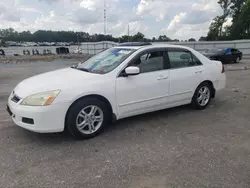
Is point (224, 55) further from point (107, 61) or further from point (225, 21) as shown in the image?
point (225, 21)

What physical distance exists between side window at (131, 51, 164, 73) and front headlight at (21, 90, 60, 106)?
156 cm

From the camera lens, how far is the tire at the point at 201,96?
17.9 ft

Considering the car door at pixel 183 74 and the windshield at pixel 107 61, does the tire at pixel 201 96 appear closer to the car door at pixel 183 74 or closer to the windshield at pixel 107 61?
the car door at pixel 183 74

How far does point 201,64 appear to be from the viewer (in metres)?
5.48

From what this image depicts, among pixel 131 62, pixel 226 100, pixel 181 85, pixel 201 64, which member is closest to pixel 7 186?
pixel 131 62

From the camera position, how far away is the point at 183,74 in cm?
507

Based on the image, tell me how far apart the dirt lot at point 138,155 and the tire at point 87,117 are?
162mm

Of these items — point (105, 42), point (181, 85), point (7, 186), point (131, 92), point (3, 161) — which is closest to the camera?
point (7, 186)

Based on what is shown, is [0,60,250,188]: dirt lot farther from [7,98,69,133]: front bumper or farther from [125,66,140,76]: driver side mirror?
[125,66,140,76]: driver side mirror

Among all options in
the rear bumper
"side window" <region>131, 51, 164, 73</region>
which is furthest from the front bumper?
the rear bumper

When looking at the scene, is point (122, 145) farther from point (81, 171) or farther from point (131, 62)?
point (131, 62)

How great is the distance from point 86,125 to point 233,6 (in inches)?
2456

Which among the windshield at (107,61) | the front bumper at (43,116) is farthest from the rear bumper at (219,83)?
the front bumper at (43,116)

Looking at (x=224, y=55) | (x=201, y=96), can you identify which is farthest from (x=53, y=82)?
(x=224, y=55)
